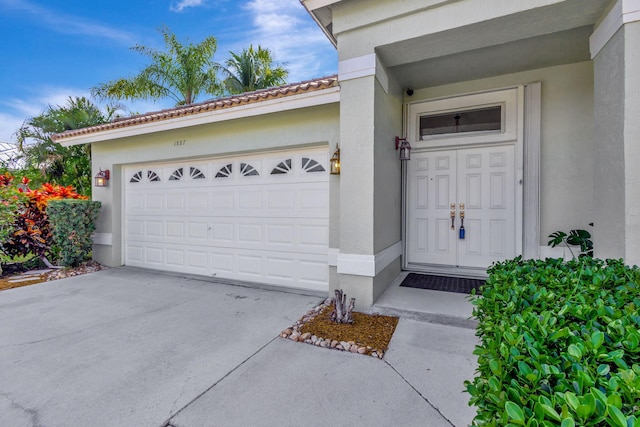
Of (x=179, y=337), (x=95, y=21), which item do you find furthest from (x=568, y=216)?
(x=95, y=21)

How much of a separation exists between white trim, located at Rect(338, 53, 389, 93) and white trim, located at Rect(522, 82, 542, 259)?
2.48 metres

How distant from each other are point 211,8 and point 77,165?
7.90m

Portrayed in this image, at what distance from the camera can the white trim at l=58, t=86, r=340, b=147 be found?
4469 millimetres

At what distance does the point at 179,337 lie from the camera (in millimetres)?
3434

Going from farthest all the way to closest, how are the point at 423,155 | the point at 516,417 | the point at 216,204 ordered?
the point at 216,204, the point at 423,155, the point at 516,417

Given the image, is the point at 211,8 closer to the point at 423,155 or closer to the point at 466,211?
the point at 423,155

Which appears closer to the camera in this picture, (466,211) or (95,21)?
(466,211)

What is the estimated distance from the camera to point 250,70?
1398cm

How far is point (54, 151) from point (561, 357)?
52.0ft

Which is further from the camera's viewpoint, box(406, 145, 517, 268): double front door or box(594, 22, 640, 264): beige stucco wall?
box(406, 145, 517, 268): double front door

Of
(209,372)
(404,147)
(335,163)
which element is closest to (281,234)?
(335,163)

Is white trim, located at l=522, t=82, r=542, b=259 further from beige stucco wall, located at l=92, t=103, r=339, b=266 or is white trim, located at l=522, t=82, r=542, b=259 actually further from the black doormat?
beige stucco wall, located at l=92, t=103, r=339, b=266

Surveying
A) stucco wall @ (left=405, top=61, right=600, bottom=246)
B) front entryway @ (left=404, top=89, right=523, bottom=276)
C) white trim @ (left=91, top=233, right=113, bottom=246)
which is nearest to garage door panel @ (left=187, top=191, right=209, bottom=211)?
white trim @ (left=91, top=233, right=113, bottom=246)

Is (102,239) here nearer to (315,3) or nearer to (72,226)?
(72,226)
